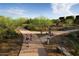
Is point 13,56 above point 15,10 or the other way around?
the other way around

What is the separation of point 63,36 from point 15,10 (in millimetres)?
463

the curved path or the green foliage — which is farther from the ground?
the green foliage

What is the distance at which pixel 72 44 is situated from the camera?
2.18m

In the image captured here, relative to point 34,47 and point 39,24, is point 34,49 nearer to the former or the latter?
point 34,47

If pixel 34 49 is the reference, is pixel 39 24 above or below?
above

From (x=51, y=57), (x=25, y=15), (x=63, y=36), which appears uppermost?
(x=25, y=15)

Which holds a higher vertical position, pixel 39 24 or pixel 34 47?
pixel 39 24

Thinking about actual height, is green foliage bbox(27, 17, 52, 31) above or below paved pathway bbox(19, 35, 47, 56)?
above

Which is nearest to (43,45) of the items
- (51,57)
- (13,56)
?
(51,57)

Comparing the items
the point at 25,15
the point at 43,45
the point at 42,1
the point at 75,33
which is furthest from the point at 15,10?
the point at 75,33

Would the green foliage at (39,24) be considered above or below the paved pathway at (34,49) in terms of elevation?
above

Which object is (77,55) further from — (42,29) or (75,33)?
(42,29)

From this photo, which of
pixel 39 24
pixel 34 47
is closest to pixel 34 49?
pixel 34 47

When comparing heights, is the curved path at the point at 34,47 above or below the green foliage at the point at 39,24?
below
